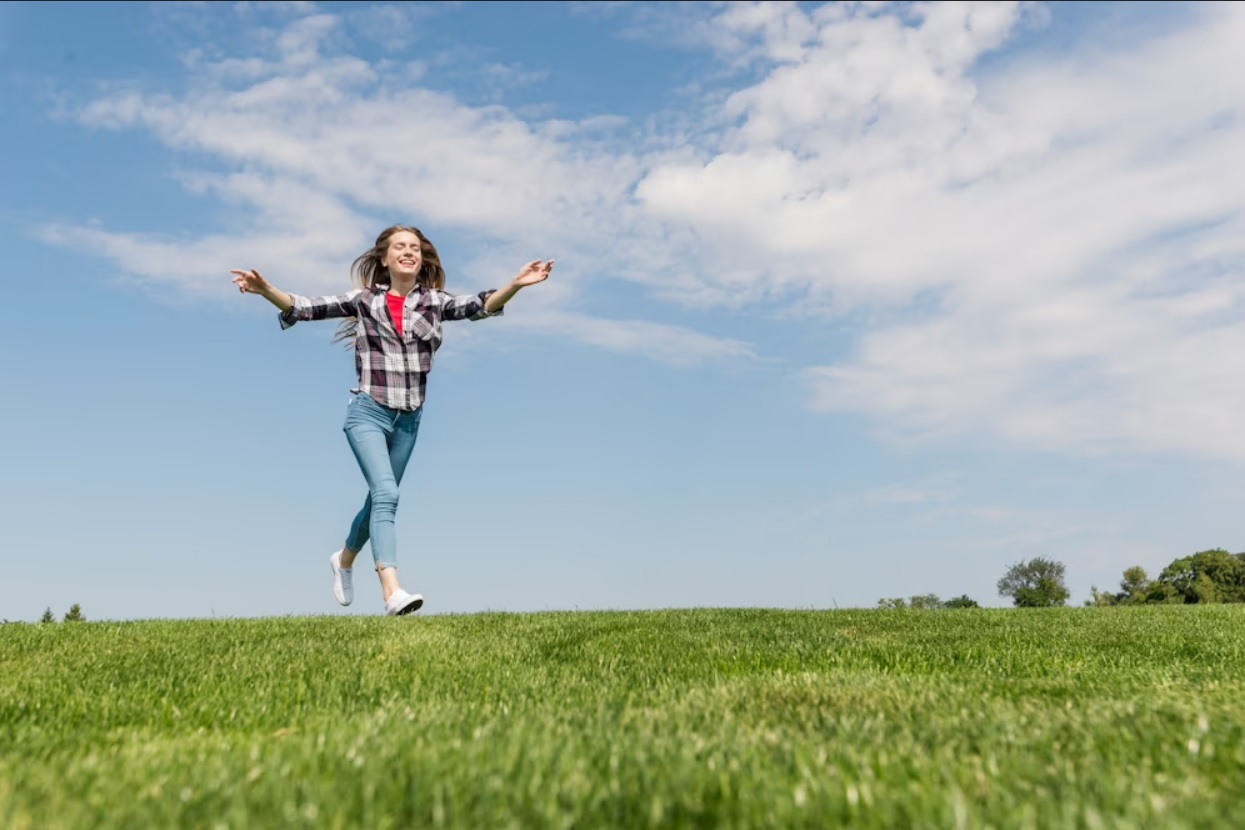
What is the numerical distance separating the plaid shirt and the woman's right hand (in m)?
0.37

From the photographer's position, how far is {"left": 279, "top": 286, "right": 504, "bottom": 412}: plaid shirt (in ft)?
37.8

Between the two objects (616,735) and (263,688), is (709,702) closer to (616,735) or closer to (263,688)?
(616,735)

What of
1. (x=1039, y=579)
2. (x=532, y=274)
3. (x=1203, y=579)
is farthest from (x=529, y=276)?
(x=1039, y=579)

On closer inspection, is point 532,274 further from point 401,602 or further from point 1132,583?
point 1132,583

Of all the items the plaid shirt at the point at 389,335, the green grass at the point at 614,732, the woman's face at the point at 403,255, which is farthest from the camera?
the woman's face at the point at 403,255

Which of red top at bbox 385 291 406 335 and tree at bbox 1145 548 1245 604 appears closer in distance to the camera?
red top at bbox 385 291 406 335

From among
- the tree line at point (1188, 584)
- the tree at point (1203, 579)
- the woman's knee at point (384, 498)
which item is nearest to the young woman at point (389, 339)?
the woman's knee at point (384, 498)

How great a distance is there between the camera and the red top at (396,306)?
11758 millimetres

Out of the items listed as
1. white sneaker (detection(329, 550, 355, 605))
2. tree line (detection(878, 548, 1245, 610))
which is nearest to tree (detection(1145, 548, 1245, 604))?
tree line (detection(878, 548, 1245, 610))

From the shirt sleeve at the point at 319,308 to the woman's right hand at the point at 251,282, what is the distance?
1.22 feet

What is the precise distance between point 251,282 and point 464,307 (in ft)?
8.13

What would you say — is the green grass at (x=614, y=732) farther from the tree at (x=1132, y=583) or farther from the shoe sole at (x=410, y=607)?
the tree at (x=1132, y=583)

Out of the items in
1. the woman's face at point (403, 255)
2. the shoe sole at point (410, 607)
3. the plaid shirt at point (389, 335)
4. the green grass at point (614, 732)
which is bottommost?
the green grass at point (614, 732)

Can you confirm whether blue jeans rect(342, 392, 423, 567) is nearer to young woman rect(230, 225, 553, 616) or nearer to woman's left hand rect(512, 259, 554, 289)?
young woman rect(230, 225, 553, 616)
